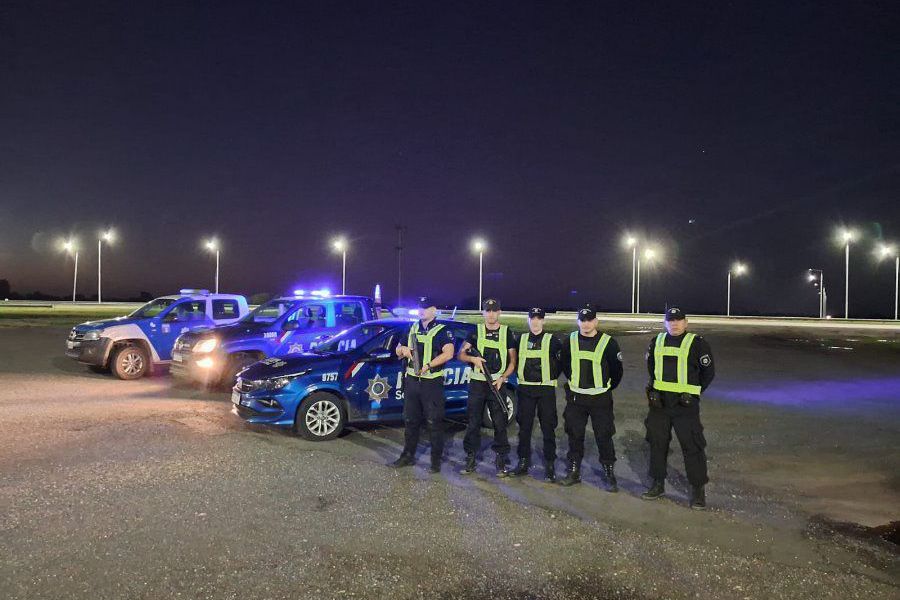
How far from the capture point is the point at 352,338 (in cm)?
982

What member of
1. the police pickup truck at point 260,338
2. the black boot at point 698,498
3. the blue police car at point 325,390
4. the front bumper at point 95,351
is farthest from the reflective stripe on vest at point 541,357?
the front bumper at point 95,351

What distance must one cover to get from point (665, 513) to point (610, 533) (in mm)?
825

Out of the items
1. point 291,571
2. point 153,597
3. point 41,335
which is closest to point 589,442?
point 291,571

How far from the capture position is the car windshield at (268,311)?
1288 cm

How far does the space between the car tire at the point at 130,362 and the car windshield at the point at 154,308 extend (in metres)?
0.88

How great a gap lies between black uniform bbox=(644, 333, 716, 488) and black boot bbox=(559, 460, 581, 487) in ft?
2.49

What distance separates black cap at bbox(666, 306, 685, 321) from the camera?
20.5 ft

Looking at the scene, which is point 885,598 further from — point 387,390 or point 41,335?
point 41,335

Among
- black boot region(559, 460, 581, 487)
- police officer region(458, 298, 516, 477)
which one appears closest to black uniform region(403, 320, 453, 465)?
police officer region(458, 298, 516, 477)

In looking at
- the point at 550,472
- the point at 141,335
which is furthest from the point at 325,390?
the point at 141,335

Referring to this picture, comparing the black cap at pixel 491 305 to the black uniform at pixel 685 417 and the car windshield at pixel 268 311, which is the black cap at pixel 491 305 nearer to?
the black uniform at pixel 685 417

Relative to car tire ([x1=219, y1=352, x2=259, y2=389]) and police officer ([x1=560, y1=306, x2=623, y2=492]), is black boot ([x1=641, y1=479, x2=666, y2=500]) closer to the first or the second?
police officer ([x1=560, y1=306, x2=623, y2=492])

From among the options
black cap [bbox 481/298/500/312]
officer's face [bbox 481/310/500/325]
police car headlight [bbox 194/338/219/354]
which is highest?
black cap [bbox 481/298/500/312]

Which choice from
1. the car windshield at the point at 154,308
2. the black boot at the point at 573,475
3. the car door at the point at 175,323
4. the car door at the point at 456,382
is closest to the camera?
the black boot at the point at 573,475
